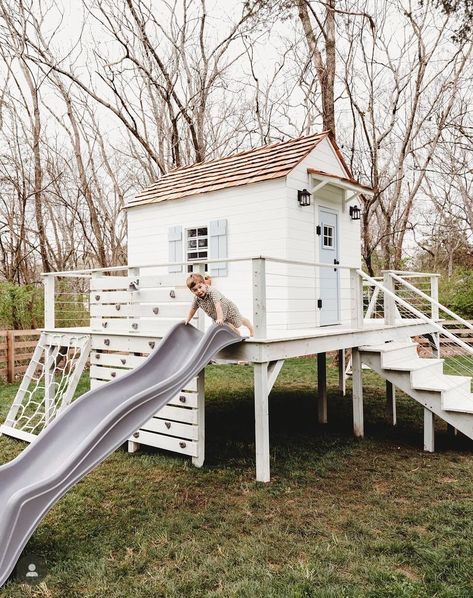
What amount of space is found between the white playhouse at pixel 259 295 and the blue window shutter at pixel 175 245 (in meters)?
0.03

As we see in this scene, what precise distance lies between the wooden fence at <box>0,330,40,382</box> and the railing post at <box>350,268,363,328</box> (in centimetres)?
737

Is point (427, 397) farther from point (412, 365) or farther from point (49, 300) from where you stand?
point (49, 300)

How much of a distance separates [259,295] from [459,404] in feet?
9.16

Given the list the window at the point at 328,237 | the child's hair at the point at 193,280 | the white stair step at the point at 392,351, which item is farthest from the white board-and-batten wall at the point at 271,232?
the child's hair at the point at 193,280

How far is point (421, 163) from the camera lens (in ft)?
67.6

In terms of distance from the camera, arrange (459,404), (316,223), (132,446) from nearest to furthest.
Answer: (459,404) < (132,446) < (316,223)

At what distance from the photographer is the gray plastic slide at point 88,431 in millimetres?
3125

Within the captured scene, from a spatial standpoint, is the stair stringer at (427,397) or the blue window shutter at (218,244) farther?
the blue window shutter at (218,244)

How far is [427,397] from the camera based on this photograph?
18.7 feet

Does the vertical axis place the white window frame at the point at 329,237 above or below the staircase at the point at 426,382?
above

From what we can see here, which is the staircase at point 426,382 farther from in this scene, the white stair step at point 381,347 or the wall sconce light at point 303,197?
the wall sconce light at point 303,197

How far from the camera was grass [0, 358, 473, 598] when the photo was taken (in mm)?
3068

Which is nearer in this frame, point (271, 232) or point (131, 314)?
point (131, 314)
